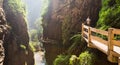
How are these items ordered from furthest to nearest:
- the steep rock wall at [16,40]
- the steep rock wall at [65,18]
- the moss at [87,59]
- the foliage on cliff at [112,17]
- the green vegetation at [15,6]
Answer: the green vegetation at [15,6] → the steep rock wall at [16,40] → the steep rock wall at [65,18] → the foliage on cliff at [112,17] → the moss at [87,59]

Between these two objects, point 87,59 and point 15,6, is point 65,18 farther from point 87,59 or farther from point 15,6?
point 15,6

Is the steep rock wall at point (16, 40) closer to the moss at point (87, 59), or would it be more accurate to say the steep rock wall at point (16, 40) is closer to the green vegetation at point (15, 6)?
the green vegetation at point (15, 6)

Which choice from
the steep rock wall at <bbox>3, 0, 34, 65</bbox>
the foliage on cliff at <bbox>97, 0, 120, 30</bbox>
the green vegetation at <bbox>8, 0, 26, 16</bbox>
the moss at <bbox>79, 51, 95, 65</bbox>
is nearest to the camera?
the moss at <bbox>79, 51, 95, 65</bbox>

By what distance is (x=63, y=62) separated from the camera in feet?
63.8

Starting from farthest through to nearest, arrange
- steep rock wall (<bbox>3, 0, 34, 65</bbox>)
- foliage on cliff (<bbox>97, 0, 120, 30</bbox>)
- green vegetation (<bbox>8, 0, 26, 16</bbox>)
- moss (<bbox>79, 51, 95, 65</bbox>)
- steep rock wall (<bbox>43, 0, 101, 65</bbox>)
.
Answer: green vegetation (<bbox>8, 0, 26, 16</bbox>) < steep rock wall (<bbox>3, 0, 34, 65</bbox>) < steep rock wall (<bbox>43, 0, 101, 65</bbox>) < foliage on cliff (<bbox>97, 0, 120, 30</bbox>) < moss (<bbox>79, 51, 95, 65</bbox>)

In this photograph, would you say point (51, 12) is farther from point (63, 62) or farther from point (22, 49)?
point (63, 62)

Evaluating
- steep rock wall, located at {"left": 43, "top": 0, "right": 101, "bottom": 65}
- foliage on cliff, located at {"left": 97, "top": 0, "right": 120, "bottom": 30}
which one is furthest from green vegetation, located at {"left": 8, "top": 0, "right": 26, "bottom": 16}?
foliage on cliff, located at {"left": 97, "top": 0, "right": 120, "bottom": 30}

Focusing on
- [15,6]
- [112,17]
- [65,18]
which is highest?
[15,6]

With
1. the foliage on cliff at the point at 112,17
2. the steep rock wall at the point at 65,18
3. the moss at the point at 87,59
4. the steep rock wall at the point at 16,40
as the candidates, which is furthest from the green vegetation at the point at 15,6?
the moss at the point at 87,59

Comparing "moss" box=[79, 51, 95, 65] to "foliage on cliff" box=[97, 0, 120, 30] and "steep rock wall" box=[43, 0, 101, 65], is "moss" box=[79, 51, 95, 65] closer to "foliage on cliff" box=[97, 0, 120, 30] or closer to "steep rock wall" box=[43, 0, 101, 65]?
"foliage on cliff" box=[97, 0, 120, 30]

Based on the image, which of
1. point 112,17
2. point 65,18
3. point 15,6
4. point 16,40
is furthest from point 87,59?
point 15,6

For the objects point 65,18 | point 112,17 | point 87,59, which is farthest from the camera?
point 65,18

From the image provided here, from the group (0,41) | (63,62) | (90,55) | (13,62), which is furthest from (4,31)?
(90,55)

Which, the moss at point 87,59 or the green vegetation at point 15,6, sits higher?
the green vegetation at point 15,6
